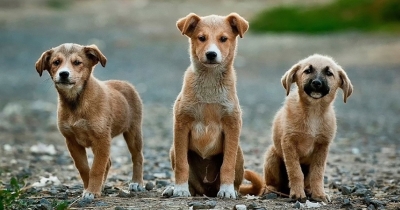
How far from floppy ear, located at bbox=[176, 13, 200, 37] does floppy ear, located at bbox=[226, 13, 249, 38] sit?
1.11 ft

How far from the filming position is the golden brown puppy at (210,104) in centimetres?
791

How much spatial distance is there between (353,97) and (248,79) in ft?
16.1

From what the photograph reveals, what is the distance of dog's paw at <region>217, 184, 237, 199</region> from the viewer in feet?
25.8

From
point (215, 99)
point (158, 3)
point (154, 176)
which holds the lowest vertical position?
point (154, 176)

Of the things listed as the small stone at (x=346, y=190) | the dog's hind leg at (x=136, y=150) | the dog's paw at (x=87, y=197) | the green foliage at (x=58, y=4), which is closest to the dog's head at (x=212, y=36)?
the dog's hind leg at (x=136, y=150)

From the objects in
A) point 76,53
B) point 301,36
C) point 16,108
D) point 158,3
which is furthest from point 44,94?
point 158,3

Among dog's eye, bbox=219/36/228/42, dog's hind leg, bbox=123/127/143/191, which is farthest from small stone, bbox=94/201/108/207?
dog's eye, bbox=219/36/228/42

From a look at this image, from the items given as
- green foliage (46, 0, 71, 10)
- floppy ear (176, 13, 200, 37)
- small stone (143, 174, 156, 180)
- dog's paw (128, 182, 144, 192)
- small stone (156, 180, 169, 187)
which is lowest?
small stone (143, 174, 156, 180)

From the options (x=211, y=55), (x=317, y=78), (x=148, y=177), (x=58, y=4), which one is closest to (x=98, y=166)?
(x=211, y=55)

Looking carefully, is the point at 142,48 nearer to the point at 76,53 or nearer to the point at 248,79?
the point at 248,79

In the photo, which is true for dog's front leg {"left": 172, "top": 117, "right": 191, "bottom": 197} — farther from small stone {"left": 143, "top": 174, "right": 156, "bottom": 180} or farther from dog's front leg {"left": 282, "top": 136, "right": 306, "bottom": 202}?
small stone {"left": 143, "top": 174, "right": 156, "bottom": 180}

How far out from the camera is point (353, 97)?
21.2 m

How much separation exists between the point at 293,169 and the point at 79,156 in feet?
7.30

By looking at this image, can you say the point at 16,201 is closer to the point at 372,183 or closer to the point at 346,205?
the point at 346,205
